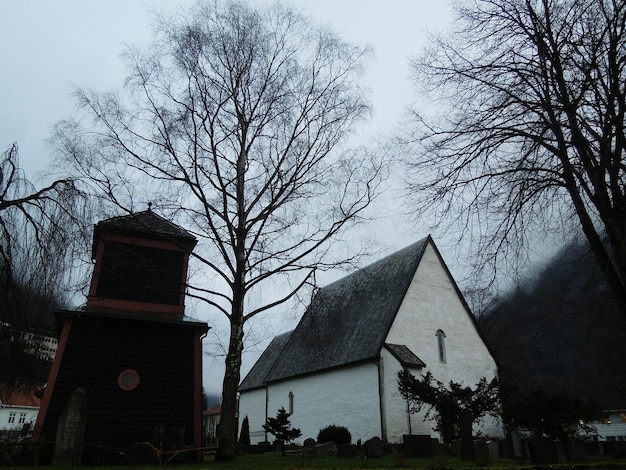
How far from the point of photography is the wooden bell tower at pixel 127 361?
13.7 metres

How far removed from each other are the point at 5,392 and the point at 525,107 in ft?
43.6

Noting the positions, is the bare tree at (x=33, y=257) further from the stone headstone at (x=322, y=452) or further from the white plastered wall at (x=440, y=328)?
the white plastered wall at (x=440, y=328)

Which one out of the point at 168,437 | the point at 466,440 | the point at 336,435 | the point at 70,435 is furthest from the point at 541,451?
the point at 336,435

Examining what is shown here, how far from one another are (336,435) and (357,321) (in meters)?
5.65

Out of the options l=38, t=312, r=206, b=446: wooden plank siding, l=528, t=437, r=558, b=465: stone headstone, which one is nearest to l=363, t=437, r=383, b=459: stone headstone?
l=528, t=437, r=558, b=465: stone headstone

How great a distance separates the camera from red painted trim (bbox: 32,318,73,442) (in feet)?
43.3

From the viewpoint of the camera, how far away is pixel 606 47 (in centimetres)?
760

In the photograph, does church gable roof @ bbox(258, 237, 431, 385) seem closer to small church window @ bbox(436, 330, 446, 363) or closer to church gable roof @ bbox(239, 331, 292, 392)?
small church window @ bbox(436, 330, 446, 363)

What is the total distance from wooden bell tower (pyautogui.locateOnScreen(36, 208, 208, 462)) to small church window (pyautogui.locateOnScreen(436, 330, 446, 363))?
37.2ft

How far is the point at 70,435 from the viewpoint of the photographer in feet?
31.6

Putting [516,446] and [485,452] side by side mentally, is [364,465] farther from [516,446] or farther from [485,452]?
[516,446]

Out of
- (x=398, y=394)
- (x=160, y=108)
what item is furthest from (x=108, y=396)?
(x=398, y=394)

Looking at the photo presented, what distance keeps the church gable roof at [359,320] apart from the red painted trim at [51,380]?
8712 mm

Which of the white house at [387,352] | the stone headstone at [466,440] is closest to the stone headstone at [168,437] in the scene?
the white house at [387,352]
